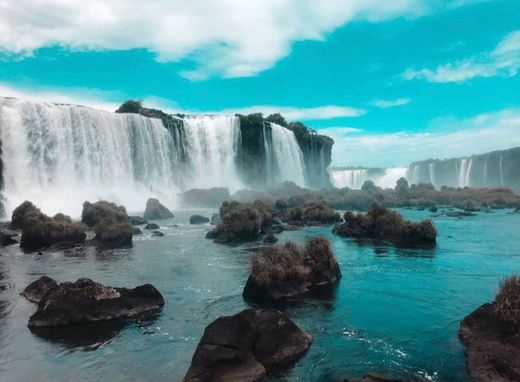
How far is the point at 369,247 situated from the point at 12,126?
4707 cm

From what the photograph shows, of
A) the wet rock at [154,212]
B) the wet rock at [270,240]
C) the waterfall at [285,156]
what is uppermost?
the waterfall at [285,156]

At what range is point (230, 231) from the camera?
125 feet

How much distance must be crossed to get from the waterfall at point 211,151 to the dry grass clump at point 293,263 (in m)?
64.3

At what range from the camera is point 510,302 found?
12.2 m

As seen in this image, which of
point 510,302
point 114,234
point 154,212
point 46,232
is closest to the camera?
point 510,302

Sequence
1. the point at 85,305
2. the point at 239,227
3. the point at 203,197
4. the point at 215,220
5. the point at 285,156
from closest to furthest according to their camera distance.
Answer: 1. the point at 85,305
2. the point at 239,227
3. the point at 215,220
4. the point at 203,197
5. the point at 285,156

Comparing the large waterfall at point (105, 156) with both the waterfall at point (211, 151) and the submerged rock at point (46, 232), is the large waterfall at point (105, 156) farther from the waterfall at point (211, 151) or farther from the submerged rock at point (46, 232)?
the submerged rock at point (46, 232)

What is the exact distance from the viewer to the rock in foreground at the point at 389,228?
111 feet

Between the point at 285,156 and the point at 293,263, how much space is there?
87.7m

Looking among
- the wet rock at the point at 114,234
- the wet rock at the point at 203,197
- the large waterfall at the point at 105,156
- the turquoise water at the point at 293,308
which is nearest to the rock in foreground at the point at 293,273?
the turquoise water at the point at 293,308

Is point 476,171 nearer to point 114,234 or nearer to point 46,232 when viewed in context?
point 114,234

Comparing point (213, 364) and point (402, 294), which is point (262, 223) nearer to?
point (402, 294)

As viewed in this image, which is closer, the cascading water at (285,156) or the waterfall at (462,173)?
the cascading water at (285,156)

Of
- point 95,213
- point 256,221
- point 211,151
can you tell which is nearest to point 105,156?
point 211,151
